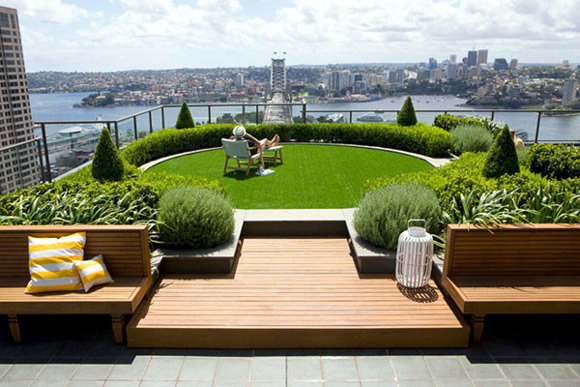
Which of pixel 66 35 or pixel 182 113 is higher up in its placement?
pixel 66 35

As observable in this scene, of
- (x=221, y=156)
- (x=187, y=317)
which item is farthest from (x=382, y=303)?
(x=221, y=156)

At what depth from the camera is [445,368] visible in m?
3.58

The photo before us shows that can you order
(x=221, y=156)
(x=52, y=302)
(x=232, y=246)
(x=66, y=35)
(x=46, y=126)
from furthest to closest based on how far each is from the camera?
1. (x=66, y=35)
2. (x=221, y=156)
3. (x=46, y=126)
4. (x=232, y=246)
5. (x=52, y=302)

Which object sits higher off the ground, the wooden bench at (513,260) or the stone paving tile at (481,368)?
the wooden bench at (513,260)

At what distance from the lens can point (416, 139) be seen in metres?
12.1

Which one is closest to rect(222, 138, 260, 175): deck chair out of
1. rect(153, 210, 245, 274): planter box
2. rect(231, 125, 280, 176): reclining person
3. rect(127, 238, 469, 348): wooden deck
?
rect(231, 125, 280, 176): reclining person

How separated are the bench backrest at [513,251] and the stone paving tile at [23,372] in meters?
3.73

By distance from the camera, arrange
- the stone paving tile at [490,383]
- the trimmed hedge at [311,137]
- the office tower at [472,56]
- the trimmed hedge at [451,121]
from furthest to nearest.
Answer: the office tower at [472,56], the trimmed hedge at [451,121], the trimmed hedge at [311,137], the stone paving tile at [490,383]

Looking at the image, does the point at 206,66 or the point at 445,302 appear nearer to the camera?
the point at 445,302

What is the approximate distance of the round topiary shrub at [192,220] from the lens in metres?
5.02

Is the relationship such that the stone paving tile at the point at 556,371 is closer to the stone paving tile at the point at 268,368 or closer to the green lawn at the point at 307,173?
the stone paving tile at the point at 268,368

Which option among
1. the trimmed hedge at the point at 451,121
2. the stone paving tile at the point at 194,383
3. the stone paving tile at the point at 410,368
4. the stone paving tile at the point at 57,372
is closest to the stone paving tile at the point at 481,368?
the stone paving tile at the point at 410,368

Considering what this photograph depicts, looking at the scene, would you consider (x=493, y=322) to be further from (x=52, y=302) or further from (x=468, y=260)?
(x=52, y=302)

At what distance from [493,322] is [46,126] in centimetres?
864
